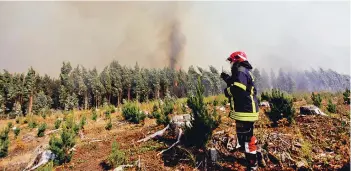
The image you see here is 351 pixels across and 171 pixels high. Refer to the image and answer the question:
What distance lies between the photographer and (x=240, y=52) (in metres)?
→ 5.31

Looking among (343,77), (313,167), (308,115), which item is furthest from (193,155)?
(343,77)

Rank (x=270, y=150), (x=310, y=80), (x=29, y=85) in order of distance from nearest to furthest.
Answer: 1. (x=270, y=150)
2. (x=29, y=85)
3. (x=310, y=80)

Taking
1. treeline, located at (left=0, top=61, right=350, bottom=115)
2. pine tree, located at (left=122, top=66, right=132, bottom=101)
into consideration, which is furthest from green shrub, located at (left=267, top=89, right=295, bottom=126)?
pine tree, located at (left=122, top=66, right=132, bottom=101)

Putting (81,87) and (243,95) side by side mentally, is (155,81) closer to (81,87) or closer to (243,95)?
(81,87)

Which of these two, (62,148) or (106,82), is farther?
(106,82)

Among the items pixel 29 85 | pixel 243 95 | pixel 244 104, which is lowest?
pixel 244 104

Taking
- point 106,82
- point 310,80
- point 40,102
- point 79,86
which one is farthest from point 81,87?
point 310,80

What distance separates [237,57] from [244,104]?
3.37 ft

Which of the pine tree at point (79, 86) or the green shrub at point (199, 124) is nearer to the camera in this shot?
the green shrub at point (199, 124)

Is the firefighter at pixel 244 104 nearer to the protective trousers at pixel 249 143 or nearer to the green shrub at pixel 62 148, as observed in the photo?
the protective trousers at pixel 249 143

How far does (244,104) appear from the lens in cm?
506

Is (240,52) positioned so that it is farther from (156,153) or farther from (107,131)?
(107,131)

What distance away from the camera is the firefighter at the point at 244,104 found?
16.5ft

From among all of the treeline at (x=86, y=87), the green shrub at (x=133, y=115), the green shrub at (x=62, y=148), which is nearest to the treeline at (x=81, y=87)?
the treeline at (x=86, y=87)
